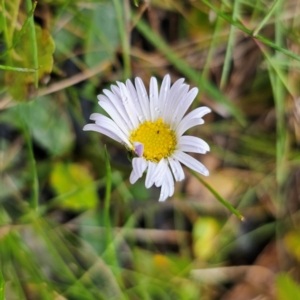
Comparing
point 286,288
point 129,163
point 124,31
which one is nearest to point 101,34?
point 124,31

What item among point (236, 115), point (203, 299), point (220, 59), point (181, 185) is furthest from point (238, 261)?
point (220, 59)

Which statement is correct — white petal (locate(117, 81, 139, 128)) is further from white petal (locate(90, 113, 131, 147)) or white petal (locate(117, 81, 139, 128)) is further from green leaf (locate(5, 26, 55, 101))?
green leaf (locate(5, 26, 55, 101))

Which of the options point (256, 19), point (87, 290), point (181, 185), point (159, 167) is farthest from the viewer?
point (181, 185)

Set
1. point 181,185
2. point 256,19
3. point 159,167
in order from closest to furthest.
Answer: point 159,167, point 256,19, point 181,185

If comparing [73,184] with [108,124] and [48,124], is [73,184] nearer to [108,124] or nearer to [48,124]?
[48,124]

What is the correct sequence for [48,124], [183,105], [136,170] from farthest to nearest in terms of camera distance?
[48,124], [183,105], [136,170]

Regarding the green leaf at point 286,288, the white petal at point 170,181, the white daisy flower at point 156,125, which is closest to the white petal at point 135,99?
the white daisy flower at point 156,125

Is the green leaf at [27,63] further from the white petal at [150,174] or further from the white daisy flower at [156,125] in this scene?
the white petal at [150,174]

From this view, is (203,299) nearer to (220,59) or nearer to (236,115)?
(236,115)
